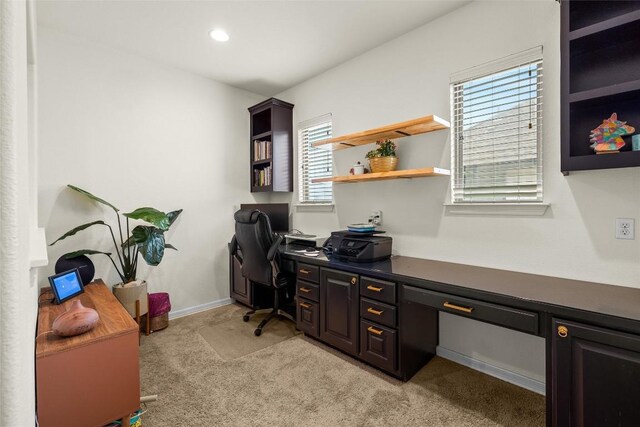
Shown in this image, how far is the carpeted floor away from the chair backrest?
0.68 m

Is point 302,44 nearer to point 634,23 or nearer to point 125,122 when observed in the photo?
point 125,122

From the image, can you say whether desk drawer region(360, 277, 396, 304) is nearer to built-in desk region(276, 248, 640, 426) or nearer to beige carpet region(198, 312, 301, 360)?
built-in desk region(276, 248, 640, 426)

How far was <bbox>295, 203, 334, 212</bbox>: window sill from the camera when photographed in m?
3.39

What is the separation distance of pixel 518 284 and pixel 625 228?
2.13ft

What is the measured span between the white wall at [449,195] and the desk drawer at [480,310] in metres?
0.65

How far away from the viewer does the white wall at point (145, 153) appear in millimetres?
2633

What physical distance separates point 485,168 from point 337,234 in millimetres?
1276

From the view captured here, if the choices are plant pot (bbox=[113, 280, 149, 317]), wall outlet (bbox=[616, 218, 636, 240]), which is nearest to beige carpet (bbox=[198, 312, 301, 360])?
plant pot (bbox=[113, 280, 149, 317])

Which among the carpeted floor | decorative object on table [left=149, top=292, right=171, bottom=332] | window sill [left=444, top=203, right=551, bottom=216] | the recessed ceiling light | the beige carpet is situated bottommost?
the carpeted floor

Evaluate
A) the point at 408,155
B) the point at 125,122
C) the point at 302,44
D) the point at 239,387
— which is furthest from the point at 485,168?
the point at 125,122

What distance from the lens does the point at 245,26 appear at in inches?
102

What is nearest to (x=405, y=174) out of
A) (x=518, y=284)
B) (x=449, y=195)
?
(x=449, y=195)

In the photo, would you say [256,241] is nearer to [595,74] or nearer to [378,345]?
[378,345]

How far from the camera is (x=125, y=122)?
9.85 feet
